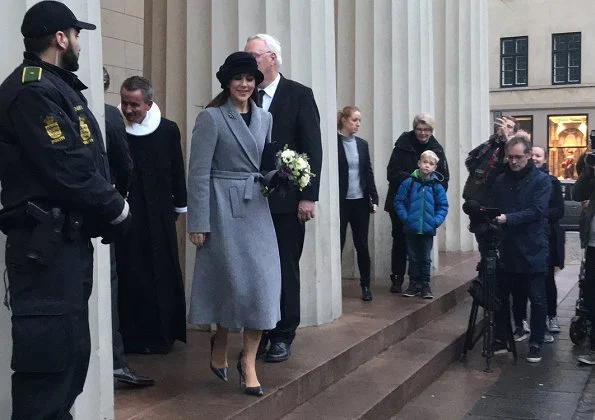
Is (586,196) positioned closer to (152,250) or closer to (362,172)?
(362,172)

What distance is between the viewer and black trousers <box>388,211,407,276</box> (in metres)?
9.24

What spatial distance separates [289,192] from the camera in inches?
227

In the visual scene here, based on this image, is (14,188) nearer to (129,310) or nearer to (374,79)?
(129,310)

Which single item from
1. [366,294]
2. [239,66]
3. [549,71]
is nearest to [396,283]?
[366,294]

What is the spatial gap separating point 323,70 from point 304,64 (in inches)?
8.3

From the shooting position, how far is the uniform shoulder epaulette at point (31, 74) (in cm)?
327

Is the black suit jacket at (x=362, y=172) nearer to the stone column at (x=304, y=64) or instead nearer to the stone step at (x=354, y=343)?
the stone step at (x=354, y=343)

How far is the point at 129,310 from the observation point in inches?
243

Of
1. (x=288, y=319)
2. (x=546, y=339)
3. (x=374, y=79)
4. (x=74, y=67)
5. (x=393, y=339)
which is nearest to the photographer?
(x=74, y=67)

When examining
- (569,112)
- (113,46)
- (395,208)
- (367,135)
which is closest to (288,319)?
(395,208)

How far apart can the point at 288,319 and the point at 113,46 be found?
220 inches

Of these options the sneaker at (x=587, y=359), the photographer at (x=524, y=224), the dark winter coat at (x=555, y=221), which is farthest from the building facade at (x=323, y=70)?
the sneaker at (x=587, y=359)

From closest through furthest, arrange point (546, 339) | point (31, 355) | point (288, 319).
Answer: point (31, 355) → point (288, 319) → point (546, 339)

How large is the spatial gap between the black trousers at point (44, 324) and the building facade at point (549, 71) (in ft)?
113
